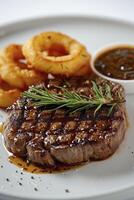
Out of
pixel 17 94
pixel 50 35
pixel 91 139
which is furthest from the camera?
pixel 50 35

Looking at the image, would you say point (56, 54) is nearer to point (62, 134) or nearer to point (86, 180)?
point (62, 134)

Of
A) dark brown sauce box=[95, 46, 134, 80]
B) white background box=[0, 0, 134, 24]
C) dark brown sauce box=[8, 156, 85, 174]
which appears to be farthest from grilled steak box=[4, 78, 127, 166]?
white background box=[0, 0, 134, 24]

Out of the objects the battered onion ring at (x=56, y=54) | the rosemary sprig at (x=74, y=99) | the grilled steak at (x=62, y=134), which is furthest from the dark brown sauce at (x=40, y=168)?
the battered onion ring at (x=56, y=54)

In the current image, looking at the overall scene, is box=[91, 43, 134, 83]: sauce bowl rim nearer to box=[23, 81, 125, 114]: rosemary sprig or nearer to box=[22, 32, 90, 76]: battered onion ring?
box=[22, 32, 90, 76]: battered onion ring

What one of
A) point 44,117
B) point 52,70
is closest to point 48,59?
point 52,70

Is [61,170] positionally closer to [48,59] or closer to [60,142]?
[60,142]
